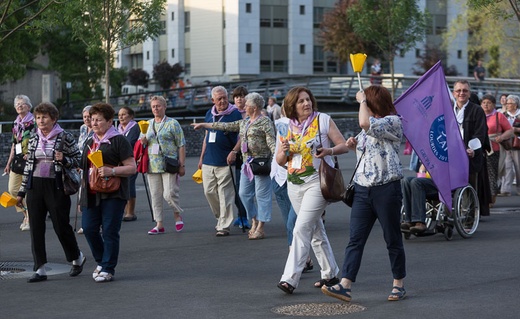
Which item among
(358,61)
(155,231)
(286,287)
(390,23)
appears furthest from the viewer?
(390,23)

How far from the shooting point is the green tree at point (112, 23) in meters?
33.6

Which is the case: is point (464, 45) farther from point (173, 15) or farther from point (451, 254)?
point (451, 254)

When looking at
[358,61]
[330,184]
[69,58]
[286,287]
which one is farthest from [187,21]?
[358,61]

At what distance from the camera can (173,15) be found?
84.0 meters

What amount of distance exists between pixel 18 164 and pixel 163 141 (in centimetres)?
209

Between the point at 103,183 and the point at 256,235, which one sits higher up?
the point at 103,183

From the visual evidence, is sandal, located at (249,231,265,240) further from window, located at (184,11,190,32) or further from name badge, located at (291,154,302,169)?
window, located at (184,11,190,32)

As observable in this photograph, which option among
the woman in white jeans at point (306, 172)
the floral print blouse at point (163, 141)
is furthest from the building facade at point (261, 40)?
the woman in white jeans at point (306, 172)

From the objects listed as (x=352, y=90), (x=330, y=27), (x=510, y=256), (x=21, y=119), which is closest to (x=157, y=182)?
(x=21, y=119)

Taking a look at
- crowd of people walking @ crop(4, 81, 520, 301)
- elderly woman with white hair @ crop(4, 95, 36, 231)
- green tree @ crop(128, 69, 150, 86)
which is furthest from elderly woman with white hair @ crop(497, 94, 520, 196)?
green tree @ crop(128, 69, 150, 86)

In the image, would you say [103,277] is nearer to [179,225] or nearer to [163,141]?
[163,141]

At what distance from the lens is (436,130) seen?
38.0ft

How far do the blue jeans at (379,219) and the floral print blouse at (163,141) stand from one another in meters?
5.49

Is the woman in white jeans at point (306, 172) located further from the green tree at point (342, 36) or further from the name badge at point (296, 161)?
the green tree at point (342, 36)
